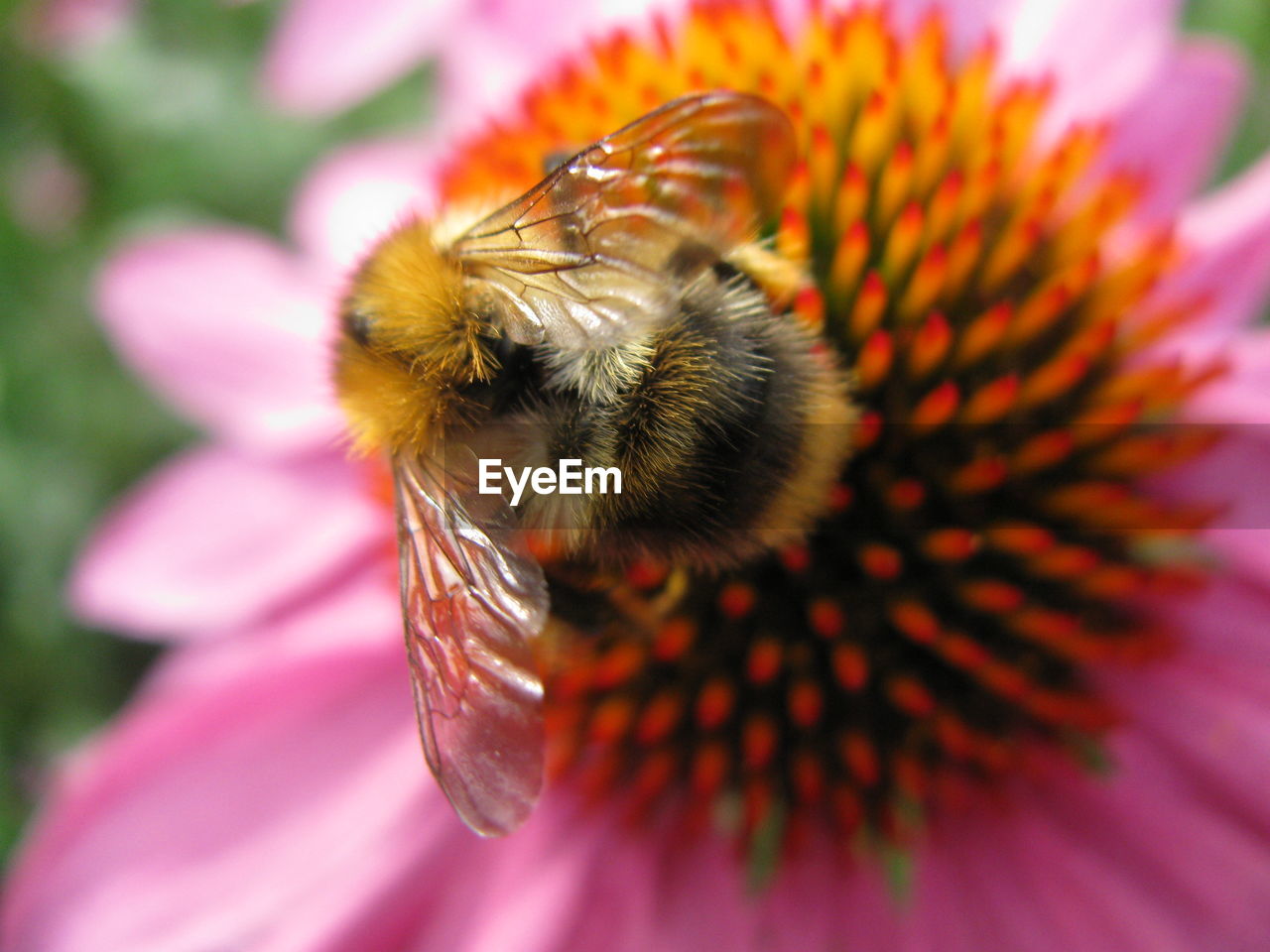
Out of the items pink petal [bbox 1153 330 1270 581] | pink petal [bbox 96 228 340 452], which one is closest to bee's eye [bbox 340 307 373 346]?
pink petal [bbox 96 228 340 452]

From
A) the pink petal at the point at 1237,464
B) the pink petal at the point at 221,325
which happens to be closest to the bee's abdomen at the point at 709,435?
the pink petal at the point at 1237,464

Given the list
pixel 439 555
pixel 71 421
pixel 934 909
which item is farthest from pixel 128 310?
pixel 934 909

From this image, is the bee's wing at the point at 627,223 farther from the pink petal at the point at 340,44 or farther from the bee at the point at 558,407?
the pink petal at the point at 340,44

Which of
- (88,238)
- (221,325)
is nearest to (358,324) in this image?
(221,325)

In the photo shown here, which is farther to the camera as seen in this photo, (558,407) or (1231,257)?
(1231,257)

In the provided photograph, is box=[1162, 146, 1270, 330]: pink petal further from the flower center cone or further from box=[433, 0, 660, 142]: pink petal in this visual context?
box=[433, 0, 660, 142]: pink petal

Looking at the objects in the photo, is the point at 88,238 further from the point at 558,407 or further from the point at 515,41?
the point at 558,407

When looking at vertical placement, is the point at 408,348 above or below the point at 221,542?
above
